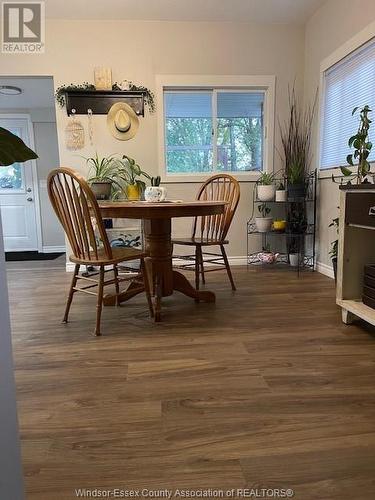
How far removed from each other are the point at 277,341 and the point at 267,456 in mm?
845

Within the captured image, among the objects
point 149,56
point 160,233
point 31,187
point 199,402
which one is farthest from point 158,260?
point 31,187

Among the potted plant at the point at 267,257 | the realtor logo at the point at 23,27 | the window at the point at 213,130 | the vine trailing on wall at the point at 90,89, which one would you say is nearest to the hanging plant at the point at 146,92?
the vine trailing on wall at the point at 90,89

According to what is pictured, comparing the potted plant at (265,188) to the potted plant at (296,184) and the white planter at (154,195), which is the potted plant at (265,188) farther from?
the white planter at (154,195)

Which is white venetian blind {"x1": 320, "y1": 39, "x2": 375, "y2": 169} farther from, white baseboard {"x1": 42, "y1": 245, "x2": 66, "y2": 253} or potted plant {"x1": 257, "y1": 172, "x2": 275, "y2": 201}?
white baseboard {"x1": 42, "y1": 245, "x2": 66, "y2": 253}

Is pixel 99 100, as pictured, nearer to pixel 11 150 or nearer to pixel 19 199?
pixel 19 199

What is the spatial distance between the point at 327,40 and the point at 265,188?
56.9 inches

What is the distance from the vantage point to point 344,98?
299cm

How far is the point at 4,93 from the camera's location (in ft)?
15.5

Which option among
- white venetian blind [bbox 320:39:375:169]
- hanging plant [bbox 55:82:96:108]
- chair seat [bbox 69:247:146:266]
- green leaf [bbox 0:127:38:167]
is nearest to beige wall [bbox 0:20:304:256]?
hanging plant [bbox 55:82:96:108]

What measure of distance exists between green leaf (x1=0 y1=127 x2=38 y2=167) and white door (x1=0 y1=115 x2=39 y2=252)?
5.61 metres

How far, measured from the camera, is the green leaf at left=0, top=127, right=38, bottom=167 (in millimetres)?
483

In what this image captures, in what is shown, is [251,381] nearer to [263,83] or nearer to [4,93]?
[263,83]

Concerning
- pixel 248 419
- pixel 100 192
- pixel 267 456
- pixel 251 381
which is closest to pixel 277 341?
pixel 251 381

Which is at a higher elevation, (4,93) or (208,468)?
(4,93)
